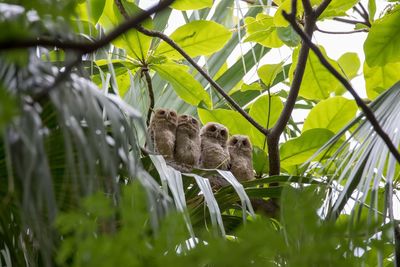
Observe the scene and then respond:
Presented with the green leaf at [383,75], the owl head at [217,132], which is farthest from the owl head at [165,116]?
the green leaf at [383,75]

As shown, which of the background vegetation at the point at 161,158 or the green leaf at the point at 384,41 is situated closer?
the background vegetation at the point at 161,158

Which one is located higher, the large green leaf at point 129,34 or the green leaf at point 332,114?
the large green leaf at point 129,34

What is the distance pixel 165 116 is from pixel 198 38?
0.27 meters

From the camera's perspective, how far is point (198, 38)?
6.36 feet

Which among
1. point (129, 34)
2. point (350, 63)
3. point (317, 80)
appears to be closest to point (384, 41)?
point (317, 80)

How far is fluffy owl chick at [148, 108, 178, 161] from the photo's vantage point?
203 centimetres

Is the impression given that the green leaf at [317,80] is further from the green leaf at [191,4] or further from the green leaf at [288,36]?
the green leaf at [191,4]

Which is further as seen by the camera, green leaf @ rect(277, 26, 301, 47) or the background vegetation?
green leaf @ rect(277, 26, 301, 47)

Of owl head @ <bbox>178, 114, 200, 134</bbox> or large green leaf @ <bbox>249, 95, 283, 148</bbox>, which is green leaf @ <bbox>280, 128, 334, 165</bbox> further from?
owl head @ <bbox>178, 114, 200, 134</bbox>

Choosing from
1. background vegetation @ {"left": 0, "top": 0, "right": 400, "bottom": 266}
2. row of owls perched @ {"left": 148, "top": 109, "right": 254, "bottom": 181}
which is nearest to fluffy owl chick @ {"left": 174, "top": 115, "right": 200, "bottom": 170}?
row of owls perched @ {"left": 148, "top": 109, "right": 254, "bottom": 181}

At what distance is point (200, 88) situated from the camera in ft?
6.42

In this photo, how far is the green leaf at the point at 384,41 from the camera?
5.76ft

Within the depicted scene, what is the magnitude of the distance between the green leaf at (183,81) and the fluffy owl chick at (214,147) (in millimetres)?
154

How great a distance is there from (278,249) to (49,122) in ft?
1.80
